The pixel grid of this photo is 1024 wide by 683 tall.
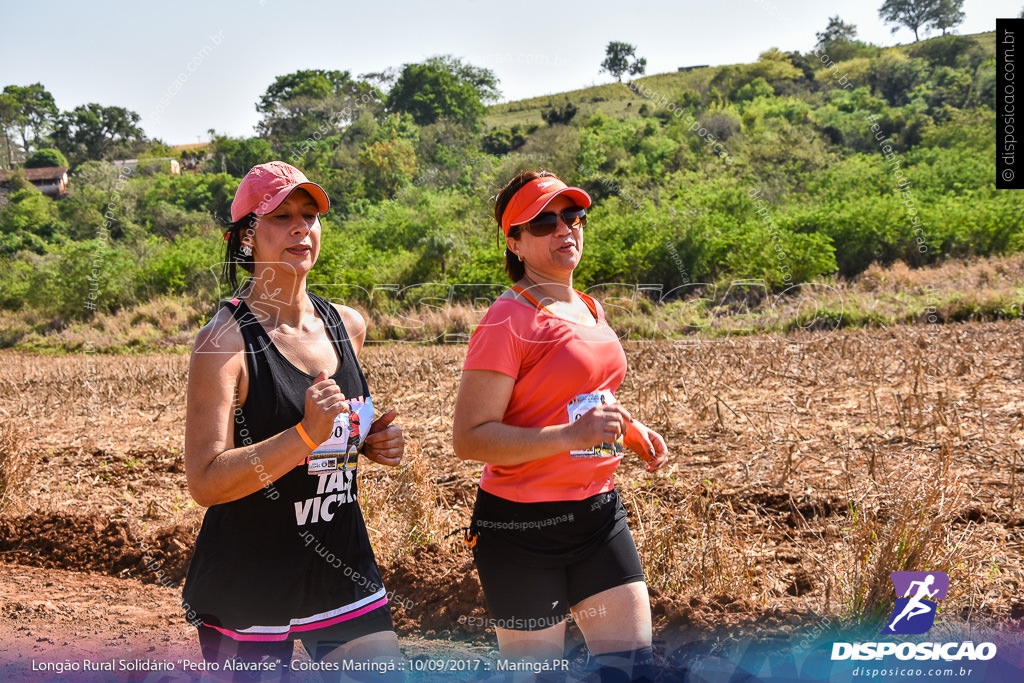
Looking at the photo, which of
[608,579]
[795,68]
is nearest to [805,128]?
[795,68]

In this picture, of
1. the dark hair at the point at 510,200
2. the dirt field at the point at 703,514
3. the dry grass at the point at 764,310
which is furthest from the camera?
the dry grass at the point at 764,310

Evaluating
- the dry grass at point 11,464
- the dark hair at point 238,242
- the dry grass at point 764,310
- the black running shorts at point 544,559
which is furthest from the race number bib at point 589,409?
the dry grass at point 764,310

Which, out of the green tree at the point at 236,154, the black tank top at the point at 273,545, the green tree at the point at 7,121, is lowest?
the black tank top at the point at 273,545

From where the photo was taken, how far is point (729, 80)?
60.1 metres

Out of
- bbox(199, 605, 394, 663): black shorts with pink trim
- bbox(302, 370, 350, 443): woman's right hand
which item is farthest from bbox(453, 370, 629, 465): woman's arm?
bbox(199, 605, 394, 663): black shorts with pink trim

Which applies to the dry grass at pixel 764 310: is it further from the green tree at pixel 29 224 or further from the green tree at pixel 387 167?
the green tree at pixel 387 167

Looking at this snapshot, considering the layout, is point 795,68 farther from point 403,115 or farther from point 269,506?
point 269,506

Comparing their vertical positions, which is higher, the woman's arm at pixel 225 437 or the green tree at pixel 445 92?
the green tree at pixel 445 92

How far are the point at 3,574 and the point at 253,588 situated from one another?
3654 mm

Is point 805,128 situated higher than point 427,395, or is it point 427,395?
point 805,128

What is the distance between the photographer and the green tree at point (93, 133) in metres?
55.3

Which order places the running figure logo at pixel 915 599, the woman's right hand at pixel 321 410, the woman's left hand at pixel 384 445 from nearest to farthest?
the woman's right hand at pixel 321 410 → the woman's left hand at pixel 384 445 → the running figure logo at pixel 915 599

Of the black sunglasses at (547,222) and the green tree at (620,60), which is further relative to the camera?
the green tree at (620,60)

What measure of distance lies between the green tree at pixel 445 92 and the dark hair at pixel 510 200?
5178cm
